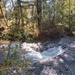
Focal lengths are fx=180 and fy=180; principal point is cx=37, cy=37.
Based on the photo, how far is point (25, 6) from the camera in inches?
452

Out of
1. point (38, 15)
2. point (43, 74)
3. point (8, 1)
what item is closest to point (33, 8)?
point (38, 15)

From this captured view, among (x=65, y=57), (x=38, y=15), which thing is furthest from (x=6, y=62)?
(x=38, y=15)

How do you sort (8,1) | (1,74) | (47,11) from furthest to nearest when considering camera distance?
(47,11)
(8,1)
(1,74)

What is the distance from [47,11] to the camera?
1307 cm

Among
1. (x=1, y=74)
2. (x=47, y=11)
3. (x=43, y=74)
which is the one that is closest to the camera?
(x=1, y=74)

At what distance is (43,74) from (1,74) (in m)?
2.89

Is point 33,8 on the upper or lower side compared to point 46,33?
upper

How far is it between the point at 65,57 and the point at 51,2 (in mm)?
7446

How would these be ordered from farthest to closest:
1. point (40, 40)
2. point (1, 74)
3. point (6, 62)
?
1. point (40, 40)
2. point (6, 62)
3. point (1, 74)

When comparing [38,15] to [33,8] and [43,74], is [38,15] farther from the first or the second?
[43,74]

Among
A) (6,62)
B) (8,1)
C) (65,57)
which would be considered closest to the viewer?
(6,62)

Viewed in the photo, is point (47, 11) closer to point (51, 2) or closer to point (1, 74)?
point (51, 2)

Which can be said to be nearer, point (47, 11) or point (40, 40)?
point (40, 40)

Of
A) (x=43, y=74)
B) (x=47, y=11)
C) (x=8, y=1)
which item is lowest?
(x=43, y=74)
